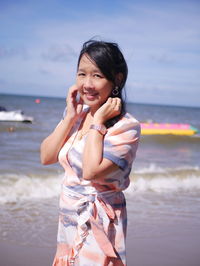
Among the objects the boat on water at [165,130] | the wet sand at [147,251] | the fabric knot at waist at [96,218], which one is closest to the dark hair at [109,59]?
the fabric knot at waist at [96,218]

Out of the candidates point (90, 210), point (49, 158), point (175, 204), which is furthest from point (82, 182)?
point (175, 204)

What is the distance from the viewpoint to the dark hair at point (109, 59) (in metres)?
1.88

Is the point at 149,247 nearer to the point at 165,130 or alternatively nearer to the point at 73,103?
the point at 73,103

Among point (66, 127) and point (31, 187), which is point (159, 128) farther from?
point (66, 127)

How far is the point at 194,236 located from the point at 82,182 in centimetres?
310

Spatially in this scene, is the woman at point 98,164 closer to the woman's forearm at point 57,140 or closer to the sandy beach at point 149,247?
the woman's forearm at point 57,140

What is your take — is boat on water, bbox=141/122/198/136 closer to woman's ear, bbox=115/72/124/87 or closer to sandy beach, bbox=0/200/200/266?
sandy beach, bbox=0/200/200/266

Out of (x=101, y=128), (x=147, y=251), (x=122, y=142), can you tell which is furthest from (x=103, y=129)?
(x=147, y=251)

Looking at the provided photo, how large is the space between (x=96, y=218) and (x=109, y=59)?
0.77 metres

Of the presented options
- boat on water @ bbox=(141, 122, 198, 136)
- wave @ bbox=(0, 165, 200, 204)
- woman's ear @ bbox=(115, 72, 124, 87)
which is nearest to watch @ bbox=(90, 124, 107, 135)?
woman's ear @ bbox=(115, 72, 124, 87)

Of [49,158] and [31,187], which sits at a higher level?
[49,158]

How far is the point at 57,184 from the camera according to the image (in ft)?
22.5

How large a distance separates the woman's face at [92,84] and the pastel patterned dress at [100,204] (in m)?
0.16

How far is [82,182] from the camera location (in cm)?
187
